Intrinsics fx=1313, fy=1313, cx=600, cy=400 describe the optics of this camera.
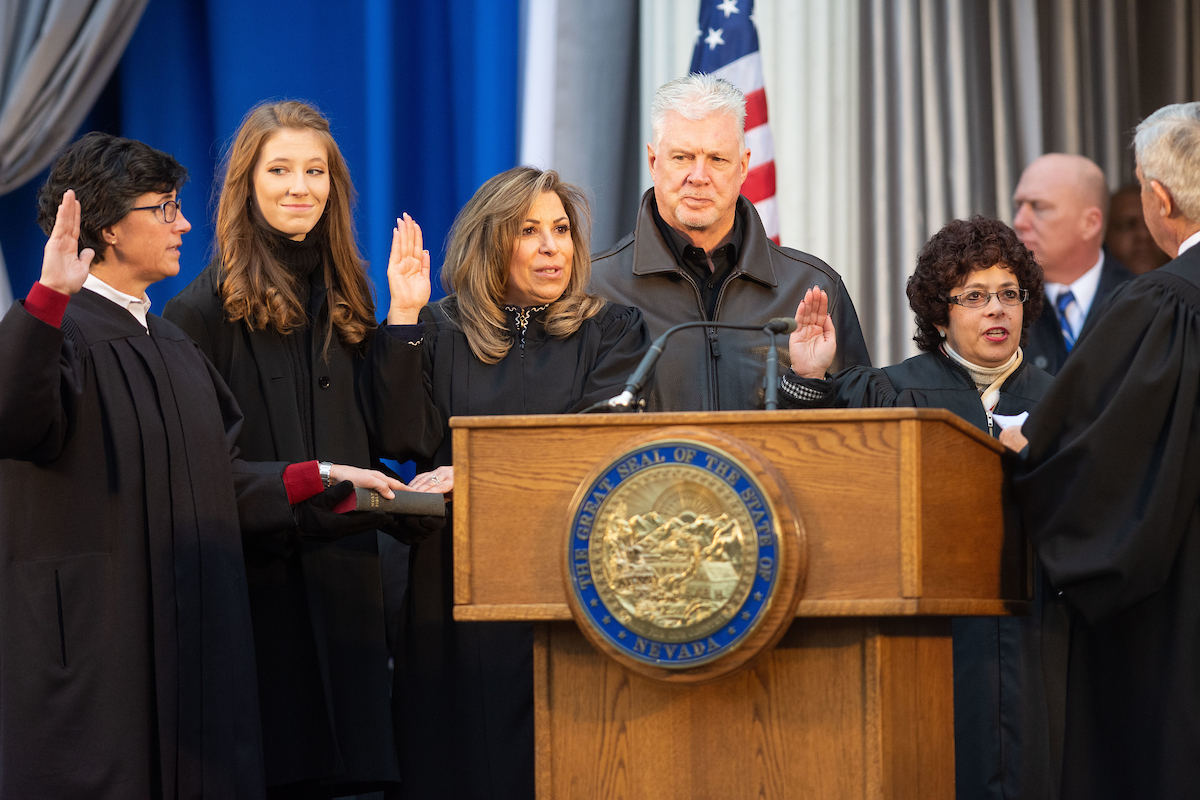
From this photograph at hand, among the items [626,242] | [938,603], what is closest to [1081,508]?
[938,603]

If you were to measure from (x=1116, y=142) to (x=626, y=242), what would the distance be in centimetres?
333

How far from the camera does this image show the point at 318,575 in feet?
10.8

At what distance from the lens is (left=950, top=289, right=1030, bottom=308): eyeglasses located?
349cm

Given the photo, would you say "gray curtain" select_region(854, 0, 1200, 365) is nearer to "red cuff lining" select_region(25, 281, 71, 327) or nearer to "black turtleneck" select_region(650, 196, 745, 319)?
"black turtleneck" select_region(650, 196, 745, 319)

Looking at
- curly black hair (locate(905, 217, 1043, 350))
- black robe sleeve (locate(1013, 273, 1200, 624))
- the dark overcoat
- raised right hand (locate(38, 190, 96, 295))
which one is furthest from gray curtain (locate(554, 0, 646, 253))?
black robe sleeve (locate(1013, 273, 1200, 624))

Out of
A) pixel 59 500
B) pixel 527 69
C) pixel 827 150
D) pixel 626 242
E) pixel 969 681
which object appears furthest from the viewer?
pixel 827 150

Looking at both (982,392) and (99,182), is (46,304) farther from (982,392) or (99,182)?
(982,392)

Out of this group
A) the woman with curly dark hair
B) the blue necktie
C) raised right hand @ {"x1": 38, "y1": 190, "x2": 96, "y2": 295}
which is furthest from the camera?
the blue necktie

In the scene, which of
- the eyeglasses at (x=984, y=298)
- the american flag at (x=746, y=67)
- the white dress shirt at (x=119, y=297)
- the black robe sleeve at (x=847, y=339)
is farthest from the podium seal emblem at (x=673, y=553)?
the american flag at (x=746, y=67)

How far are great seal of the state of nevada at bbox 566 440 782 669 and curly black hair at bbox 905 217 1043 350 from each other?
69.8 inches

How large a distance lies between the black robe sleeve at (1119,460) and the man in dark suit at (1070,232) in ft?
10.8

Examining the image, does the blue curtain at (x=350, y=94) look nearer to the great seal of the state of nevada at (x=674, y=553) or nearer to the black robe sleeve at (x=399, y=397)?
the black robe sleeve at (x=399, y=397)

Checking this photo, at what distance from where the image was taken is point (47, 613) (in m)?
2.65

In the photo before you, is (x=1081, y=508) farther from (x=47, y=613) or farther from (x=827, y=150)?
(x=827, y=150)
